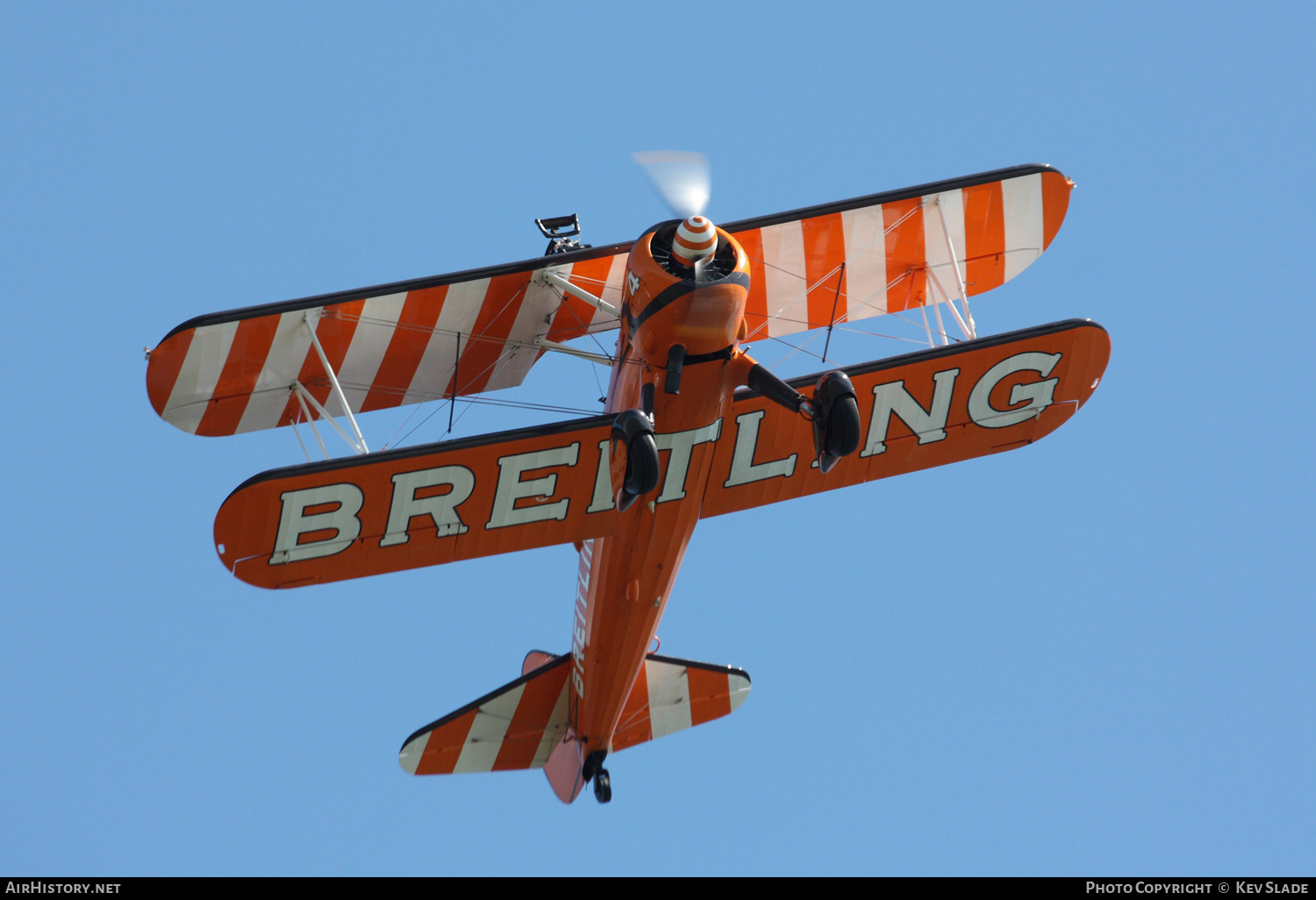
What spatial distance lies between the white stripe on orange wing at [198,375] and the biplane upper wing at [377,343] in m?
0.01

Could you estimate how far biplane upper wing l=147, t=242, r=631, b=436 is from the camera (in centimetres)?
1705

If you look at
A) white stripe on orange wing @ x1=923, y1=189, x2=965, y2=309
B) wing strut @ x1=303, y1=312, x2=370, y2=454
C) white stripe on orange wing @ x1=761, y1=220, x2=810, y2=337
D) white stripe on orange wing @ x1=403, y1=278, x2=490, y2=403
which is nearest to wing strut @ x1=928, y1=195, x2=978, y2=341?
white stripe on orange wing @ x1=923, y1=189, x2=965, y2=309

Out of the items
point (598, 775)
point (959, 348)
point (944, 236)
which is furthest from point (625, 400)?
point (598, 775)

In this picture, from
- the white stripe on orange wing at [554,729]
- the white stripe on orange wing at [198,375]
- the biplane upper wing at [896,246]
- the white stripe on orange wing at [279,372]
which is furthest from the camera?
the white stripe on orange wing at [554,729]

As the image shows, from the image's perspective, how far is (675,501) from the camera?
1711cm

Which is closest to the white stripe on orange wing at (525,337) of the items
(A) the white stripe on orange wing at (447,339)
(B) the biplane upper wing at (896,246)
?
(A) the white stripe on orange wing at (447,339)

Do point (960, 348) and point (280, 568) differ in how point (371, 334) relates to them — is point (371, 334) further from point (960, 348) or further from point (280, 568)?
point (960, 348)

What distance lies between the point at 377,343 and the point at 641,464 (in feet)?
13.0

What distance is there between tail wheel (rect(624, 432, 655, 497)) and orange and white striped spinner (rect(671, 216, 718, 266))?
1.64 metres

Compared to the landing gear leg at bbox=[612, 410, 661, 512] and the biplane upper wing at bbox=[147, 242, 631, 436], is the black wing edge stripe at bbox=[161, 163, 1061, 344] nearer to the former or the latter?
the biplane upper wing at bbox=[147, 242, 631, 436]

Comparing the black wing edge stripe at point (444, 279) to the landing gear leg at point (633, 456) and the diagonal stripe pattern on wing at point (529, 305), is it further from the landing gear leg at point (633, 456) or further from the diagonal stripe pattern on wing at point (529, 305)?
the landing gear leg at point (633, 456)

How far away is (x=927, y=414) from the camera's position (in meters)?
17.8

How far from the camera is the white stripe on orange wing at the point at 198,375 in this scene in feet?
55.3

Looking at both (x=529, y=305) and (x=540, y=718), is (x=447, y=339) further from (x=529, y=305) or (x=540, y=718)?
(x=540, y=718)
